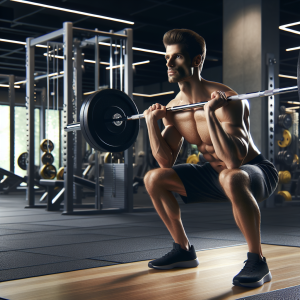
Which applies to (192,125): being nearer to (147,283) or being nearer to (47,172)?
(147,283)

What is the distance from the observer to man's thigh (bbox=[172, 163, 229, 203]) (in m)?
2.02

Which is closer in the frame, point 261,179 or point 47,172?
point 261,179

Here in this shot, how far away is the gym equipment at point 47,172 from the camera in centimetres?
630

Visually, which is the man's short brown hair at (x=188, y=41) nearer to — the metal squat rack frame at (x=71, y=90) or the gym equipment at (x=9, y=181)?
the metal squat rack frame at (x=71, y=90)

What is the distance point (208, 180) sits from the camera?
6.67 ft

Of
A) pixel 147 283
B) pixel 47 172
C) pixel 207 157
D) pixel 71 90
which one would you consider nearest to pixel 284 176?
pixel 71 90

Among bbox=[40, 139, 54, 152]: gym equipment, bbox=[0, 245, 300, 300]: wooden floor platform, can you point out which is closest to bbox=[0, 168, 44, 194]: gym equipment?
bbox=[40, 139, 54, 152]: gym equipment

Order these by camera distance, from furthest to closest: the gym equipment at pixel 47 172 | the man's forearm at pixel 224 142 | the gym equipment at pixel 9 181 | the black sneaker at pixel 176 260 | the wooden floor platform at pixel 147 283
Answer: the gym equipment at pixel 9 181 < the gym equipment at pixel 47 172 < the black sneaker at pixel 176 260 < the man's forearm at pixel 224 142 < the wooden floor platform at pixel 147 283

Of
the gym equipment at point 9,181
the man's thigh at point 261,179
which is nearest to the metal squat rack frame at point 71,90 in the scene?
the gym equipment at point 9,181

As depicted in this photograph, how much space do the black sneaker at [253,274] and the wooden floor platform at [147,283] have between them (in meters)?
0.02

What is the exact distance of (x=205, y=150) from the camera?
2076 millimetres

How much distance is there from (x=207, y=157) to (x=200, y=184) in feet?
0.46

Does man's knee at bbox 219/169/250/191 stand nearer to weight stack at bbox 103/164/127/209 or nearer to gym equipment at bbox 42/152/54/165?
weight stack at bbox 103/164/127/209

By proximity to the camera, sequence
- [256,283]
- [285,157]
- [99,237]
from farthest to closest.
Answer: [285,157] < [99,237] < [256,283]
